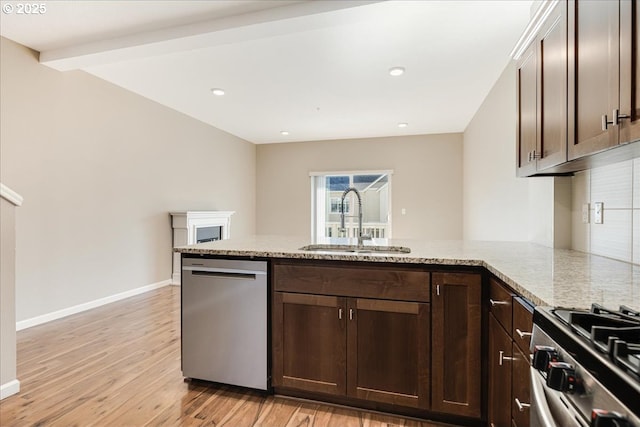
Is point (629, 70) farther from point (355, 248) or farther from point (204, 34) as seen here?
point (204, 34)

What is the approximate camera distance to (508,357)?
1.36 meters

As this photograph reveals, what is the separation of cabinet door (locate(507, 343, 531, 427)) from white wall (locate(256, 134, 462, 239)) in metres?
5.96

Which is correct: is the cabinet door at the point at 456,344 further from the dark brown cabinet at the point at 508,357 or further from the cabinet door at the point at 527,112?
the cabinet door at the point at 527,112

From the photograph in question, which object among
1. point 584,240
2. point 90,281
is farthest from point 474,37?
point 90,281

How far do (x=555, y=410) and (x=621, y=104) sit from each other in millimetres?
979

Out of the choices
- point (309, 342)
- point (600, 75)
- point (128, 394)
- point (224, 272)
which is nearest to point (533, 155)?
point (600, 75)

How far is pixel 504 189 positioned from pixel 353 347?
2782 mm

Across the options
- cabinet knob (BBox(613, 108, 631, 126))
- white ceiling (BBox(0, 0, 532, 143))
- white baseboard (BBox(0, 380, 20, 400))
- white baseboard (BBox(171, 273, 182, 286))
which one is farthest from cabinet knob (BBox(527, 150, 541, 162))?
white baseboard (BBox(171, 273, 182, 286))

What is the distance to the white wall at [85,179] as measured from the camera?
331 centimetres

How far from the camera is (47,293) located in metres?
3.53

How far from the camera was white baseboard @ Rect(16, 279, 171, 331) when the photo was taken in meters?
3.32

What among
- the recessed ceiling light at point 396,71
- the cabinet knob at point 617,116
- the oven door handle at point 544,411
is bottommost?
the oven door handle at point 544,411

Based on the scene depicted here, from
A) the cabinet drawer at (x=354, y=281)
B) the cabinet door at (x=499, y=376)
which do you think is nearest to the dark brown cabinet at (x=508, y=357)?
the cabinet door at (x=499, y=376)

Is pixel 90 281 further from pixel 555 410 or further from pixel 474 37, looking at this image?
pixel 474 37
